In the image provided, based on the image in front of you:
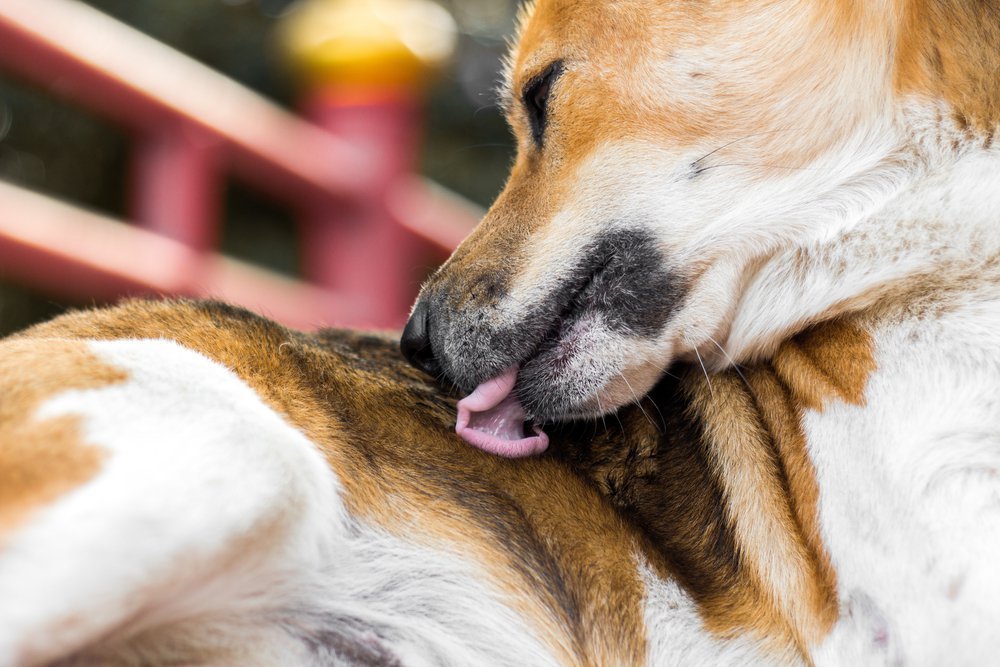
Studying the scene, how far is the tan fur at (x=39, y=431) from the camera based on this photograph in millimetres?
1404

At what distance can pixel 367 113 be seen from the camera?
445 centimetres

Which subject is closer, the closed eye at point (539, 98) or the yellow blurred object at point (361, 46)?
the closed eye at point (539, 98)

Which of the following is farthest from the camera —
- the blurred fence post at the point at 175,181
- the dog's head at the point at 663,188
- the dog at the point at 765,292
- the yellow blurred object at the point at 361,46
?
the yellow blurred object at the point at 361,46

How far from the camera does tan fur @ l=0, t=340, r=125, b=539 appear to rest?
1.40 metres

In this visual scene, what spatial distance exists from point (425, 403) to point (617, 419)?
0.35 m

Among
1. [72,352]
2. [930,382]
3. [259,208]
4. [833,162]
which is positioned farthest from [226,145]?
[259,208]

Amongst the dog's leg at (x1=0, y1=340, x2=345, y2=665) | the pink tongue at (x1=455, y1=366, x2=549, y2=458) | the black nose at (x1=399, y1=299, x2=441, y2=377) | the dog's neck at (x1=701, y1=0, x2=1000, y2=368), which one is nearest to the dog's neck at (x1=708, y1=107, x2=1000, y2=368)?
the dog's neck at (x1=701, y1=0, x2=1000, y2=368)

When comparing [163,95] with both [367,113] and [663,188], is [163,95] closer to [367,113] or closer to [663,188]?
[367,113]

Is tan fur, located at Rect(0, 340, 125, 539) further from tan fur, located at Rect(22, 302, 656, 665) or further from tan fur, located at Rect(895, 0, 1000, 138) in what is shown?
tan fur, located at Rect(895, 0, 1000, 138)

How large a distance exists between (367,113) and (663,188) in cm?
278

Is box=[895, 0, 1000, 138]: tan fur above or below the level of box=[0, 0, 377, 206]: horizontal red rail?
above

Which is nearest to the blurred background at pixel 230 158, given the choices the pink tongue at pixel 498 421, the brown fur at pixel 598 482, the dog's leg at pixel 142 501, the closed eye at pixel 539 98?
the closed eye at pixel 539 98

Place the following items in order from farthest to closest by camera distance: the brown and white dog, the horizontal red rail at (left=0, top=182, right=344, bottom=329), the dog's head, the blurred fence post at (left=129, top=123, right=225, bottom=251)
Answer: the blurred fence post at (left=129, top=123, right=225, bottom=251) → the horizontal red rail at (left=0, top=182, right=344, bottom=329) → the dog's head → the brown and white dog

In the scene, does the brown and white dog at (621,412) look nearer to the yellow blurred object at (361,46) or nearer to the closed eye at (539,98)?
the closed eye at (539,98)
